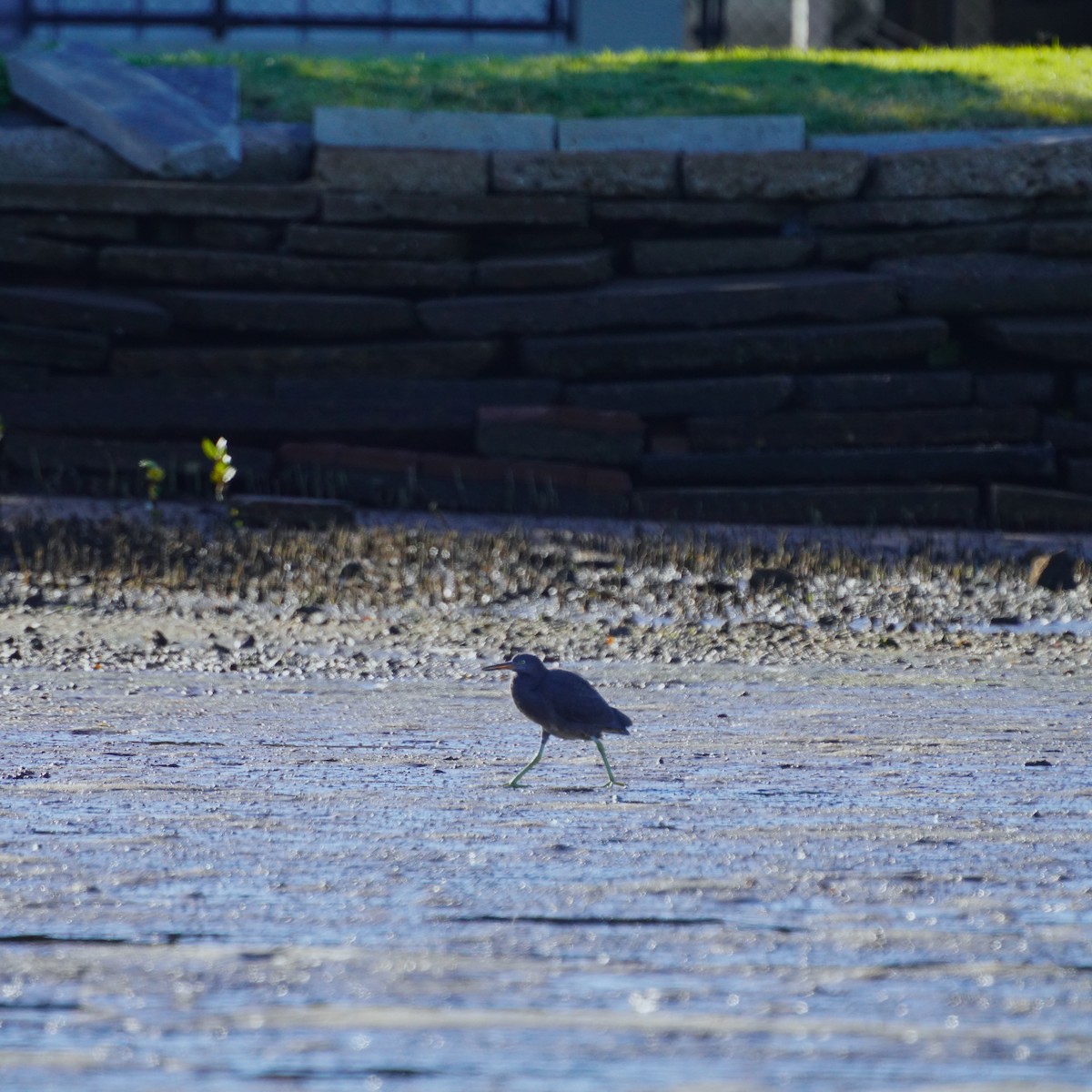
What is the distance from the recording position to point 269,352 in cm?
1265

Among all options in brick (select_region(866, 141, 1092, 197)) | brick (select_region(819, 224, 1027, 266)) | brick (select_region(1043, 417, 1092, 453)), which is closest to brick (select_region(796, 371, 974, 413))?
brick (select_region(1043, 417, 1092, 453))

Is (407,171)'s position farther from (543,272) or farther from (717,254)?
(717,254)

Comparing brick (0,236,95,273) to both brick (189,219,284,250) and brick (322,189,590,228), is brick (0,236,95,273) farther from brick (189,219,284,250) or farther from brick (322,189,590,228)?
brick (322,189,590,228)

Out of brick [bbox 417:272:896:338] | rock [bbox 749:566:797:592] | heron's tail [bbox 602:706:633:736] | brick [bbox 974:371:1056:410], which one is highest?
brick [bbox 417:272:896:338]

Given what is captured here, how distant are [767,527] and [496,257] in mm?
2929

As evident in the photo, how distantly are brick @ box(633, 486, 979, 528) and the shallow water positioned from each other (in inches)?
255

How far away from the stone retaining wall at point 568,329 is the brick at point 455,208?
0.02 m

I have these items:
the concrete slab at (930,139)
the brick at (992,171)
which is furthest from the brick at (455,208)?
the brick at (992,171)

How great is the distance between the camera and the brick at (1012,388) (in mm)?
12734

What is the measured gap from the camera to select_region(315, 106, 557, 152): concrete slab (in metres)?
13.1

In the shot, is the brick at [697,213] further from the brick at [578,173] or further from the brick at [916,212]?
the brick at [916,212]

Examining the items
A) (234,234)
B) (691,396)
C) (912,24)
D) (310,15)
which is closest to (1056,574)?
(691,396)

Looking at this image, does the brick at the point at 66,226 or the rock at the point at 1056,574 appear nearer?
the rock at the point at 1056,574

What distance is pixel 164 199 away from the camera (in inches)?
500
